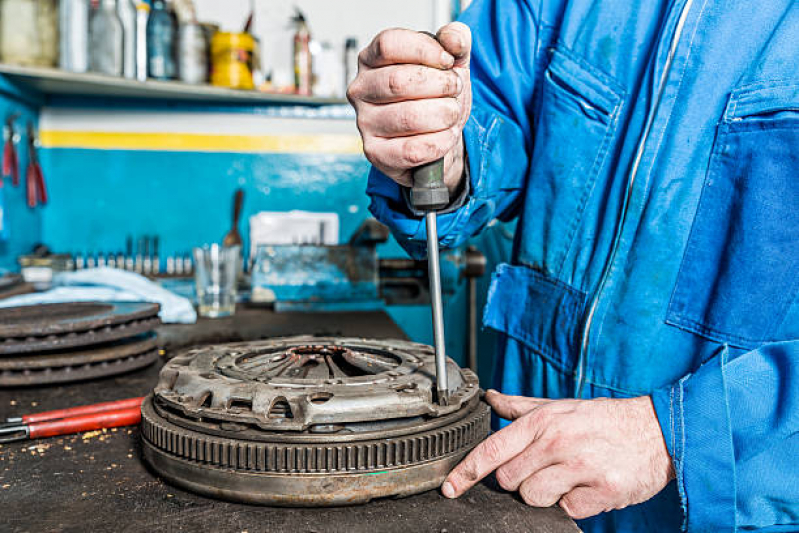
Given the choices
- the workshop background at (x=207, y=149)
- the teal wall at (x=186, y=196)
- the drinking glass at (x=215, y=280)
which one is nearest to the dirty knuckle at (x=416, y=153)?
the drinking glass at (x=215, y=280)

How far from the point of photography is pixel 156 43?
2592 millimetres

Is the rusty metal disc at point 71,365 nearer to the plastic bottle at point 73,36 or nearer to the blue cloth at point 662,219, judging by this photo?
the blue cloth at point 662,219

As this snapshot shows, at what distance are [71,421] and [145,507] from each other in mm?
295

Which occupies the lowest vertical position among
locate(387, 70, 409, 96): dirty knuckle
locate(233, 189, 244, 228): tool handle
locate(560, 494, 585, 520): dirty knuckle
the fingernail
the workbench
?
locate(560, 494, 585, 520): dirty knuckle

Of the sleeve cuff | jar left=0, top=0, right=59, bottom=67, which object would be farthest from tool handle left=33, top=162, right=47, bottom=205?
the sleeve cuff

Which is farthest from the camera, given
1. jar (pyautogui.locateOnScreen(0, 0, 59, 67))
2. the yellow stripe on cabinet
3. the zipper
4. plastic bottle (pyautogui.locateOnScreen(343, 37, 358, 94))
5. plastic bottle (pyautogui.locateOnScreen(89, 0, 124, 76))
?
plastic bottle (pyautogui.locateOnScreen(343, 37, 358, 94))

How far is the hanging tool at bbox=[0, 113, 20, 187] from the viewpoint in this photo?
7.83 ft

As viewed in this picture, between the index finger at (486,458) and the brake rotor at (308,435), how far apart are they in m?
0.02

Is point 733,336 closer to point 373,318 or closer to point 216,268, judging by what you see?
point 373,318

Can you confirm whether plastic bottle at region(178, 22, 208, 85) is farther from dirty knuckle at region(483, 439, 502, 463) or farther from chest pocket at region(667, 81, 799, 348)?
dirty knuckle at region(483, 439, 502, 463)

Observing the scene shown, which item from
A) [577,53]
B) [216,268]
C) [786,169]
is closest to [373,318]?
[216,268]

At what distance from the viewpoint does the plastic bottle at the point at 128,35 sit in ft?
8.27

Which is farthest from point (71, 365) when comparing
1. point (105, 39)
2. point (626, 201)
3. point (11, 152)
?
point (105, 39)

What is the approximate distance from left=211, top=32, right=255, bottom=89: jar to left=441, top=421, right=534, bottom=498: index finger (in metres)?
2.33
